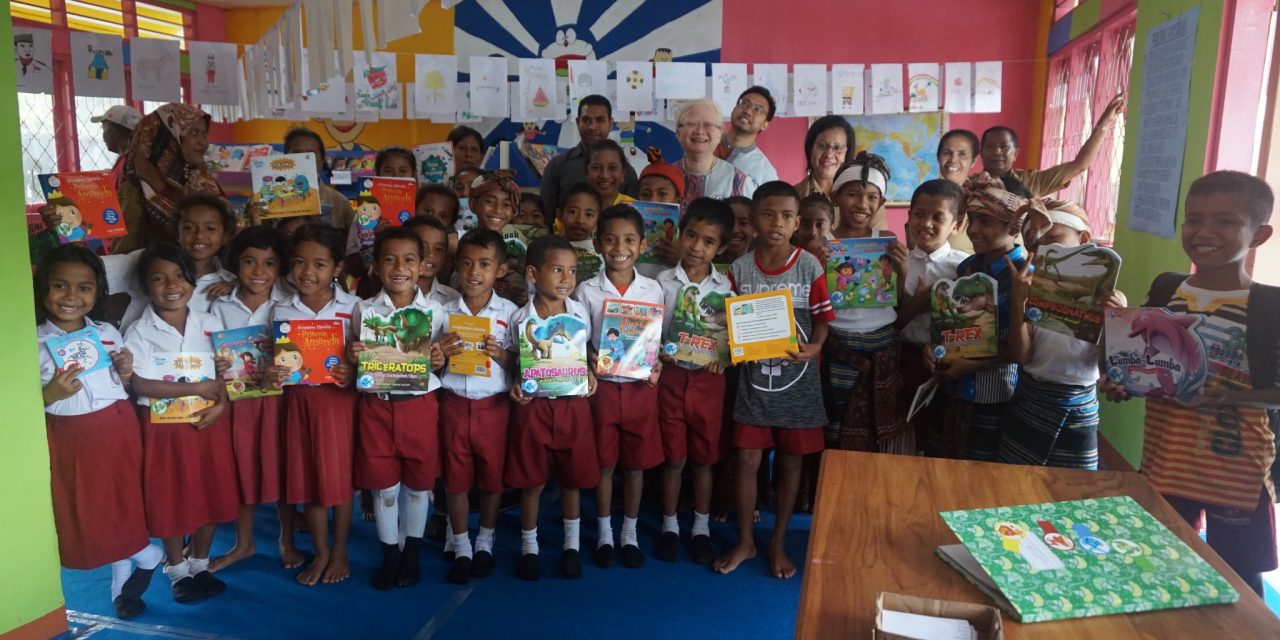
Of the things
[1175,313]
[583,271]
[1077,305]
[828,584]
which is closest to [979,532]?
[828,584]

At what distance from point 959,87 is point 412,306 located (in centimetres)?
451

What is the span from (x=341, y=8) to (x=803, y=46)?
13.9ft

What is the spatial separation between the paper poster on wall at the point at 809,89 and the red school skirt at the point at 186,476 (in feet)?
14.2

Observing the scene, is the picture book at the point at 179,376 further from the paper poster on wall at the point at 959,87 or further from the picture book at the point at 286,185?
the paper poster on wall at the point at 959,87

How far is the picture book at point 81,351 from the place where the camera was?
2.33 metres

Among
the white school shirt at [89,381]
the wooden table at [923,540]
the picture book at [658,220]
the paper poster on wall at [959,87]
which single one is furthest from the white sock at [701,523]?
the paper poster on wall at [959,87]

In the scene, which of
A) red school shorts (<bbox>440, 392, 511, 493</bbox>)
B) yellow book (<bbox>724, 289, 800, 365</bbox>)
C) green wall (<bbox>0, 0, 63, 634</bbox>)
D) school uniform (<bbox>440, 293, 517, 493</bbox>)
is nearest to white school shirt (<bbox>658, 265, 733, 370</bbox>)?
yellow book (<bbox>724, 289, 800, 365</bbox>)

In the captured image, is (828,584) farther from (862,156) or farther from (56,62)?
(56,62)

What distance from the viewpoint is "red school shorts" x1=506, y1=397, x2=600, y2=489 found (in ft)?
9.08

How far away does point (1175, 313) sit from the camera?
194 centimetres

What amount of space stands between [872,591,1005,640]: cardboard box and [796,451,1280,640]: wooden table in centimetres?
4

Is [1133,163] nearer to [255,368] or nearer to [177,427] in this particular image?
[255,368]

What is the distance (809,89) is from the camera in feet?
18.3

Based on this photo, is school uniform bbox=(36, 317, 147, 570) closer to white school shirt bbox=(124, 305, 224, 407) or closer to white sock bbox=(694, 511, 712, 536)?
white school shirt bbox=(124, 305, 224, 407)
